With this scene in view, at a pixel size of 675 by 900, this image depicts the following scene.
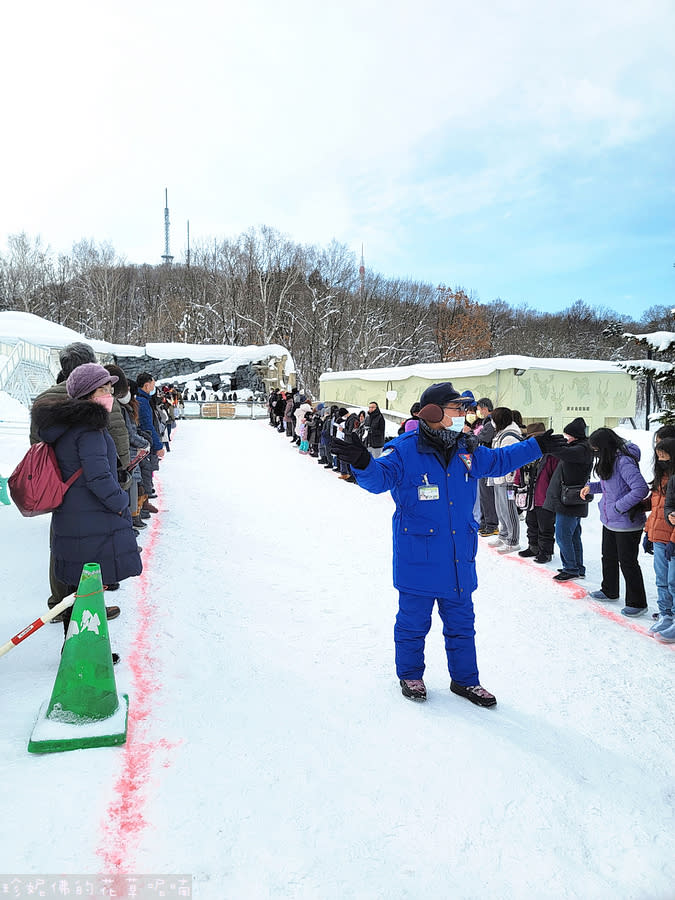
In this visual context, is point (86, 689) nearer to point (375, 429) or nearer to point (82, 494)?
point (82, 494)

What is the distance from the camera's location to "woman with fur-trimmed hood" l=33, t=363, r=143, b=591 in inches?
118

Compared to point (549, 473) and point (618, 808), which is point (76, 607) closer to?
point (618, 808)

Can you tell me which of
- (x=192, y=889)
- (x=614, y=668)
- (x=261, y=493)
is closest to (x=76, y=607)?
(x=192, y=889)

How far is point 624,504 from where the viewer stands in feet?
14.7

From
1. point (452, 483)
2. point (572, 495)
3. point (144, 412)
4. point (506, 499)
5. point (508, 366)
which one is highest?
point (508, 366)

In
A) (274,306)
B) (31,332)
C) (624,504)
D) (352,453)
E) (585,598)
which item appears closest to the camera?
(352,453)

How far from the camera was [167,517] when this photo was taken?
290 inches

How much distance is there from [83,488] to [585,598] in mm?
4248

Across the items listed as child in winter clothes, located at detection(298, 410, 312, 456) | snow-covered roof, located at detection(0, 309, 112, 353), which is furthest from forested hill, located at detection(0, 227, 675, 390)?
child in winter clothes, located at detection(298, 410, 312, 456)

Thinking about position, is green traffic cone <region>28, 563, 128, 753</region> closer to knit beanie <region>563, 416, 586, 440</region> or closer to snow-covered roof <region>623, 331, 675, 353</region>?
knit beanie <region>563, 416, 586, 440</region>

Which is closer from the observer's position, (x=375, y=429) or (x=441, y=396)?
(x=441, y=396)

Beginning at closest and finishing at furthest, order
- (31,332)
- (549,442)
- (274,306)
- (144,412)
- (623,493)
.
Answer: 1. (549,442)
2. (623,493)
3. (144,412)
4. (31,332)
5. (274,306)

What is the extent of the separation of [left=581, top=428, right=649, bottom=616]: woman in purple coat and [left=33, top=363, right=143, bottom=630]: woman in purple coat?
379 cm

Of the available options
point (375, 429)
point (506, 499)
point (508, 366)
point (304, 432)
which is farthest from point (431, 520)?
point (508, 366)
